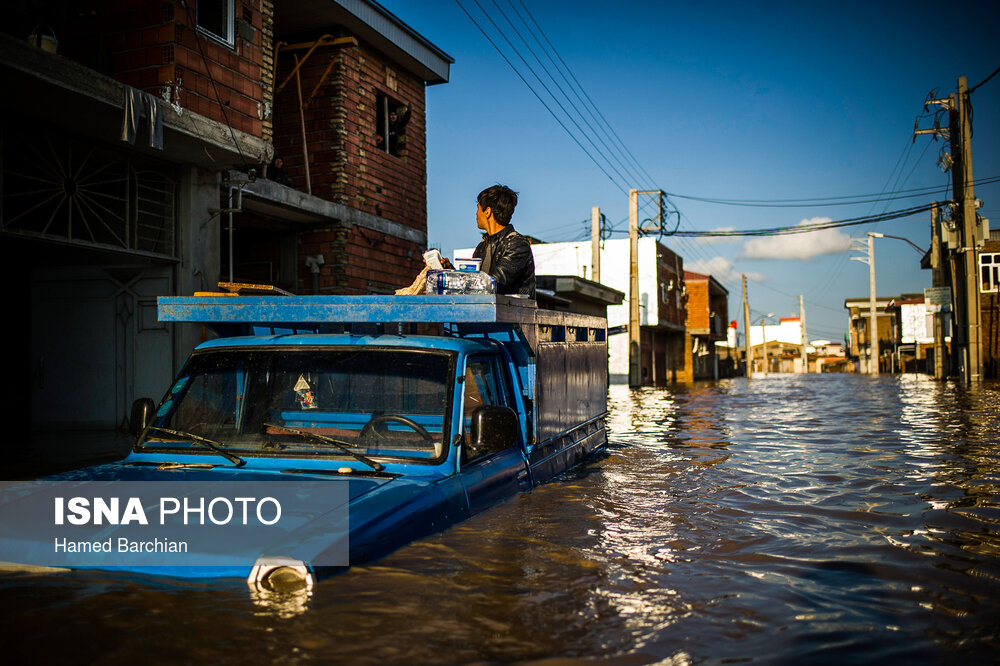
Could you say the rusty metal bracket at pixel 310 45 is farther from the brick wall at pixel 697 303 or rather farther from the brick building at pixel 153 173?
the brick wall at pixel 697 303

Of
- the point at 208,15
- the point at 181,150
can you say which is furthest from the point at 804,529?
the point at 208,15

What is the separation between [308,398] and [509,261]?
76.5 inches

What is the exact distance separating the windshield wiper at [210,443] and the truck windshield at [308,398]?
2 cm

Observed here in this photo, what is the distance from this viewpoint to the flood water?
2561mm

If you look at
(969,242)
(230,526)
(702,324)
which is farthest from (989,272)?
(230,526)

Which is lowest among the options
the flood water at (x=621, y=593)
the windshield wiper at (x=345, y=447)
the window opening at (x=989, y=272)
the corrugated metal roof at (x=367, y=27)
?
the flood water at (x=621, y=593)

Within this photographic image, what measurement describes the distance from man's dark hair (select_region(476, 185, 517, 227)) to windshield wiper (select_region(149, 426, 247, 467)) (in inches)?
113

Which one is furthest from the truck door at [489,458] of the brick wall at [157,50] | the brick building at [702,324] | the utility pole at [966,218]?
the brick building at [702,324]

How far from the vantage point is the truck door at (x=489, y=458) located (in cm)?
379

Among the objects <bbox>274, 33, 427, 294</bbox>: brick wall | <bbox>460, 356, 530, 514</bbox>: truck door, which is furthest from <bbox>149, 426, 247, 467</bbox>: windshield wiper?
<bbox>274, 33, 427, 294</bbox>: brick wall

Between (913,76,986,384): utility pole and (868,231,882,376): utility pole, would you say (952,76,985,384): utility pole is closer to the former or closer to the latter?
(913,76,986,384): utility pole

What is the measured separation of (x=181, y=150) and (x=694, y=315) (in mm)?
42151

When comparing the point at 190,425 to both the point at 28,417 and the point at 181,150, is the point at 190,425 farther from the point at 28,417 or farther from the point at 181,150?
the point at 28,417

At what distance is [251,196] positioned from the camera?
1087 cm
